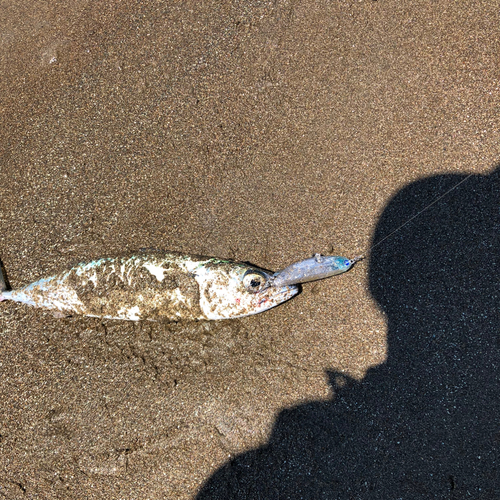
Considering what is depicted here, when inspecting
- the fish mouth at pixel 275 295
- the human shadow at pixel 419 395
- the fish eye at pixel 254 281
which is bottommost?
the human shadow at pixel 419 395

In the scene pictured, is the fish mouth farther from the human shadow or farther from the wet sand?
the human shadow

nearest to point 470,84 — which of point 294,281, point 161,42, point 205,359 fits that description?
point 294,281

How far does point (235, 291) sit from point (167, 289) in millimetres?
607

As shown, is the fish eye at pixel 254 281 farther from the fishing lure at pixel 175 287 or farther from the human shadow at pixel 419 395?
the human shadow at pixel 419 395

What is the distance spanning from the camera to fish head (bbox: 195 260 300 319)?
3.11 m

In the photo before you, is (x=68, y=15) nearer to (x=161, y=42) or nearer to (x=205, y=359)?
(x=161, y=42)

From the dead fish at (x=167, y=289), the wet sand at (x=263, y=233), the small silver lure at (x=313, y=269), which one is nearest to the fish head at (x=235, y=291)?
the dead fish at (x=167, y=289)

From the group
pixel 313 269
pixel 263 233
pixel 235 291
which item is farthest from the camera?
pixel 263 233

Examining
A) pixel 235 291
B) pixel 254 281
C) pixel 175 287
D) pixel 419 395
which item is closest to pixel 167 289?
pixel 175 287

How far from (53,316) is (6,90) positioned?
8.33 feet

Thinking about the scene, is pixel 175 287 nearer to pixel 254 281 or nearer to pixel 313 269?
pixel 254 281

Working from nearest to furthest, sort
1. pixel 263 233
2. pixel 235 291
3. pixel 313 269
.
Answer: pixel 313 269, pixel 235 291, pixel 263 233

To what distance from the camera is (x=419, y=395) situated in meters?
3.04

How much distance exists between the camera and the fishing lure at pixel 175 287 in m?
3.11
